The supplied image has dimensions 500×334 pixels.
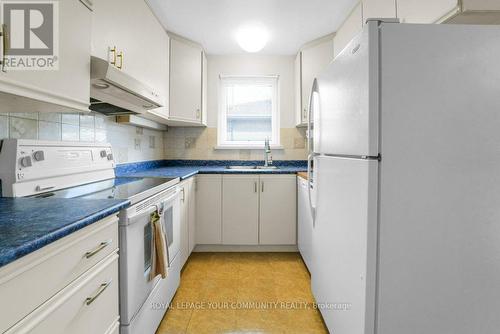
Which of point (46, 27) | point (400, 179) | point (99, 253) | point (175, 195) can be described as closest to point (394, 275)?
point (400, 179)

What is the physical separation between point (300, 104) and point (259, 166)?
3.00 ft

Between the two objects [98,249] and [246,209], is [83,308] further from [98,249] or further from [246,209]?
[246,209]

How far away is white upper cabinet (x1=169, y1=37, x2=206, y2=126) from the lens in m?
2.67

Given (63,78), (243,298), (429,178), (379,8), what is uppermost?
(379,8)

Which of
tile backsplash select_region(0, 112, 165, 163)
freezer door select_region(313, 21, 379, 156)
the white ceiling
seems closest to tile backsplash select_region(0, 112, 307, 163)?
tile backsplash select_region(0, 112, 165, 163)

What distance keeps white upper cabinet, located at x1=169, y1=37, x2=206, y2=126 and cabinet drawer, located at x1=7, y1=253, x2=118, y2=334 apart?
1.96 m

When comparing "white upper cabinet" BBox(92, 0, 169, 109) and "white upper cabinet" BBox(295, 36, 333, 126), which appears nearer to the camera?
"white upper cabinet" BBox(92, 0, 169, 109)

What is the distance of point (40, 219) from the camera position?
744mm

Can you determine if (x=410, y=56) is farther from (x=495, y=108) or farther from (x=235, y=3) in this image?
(x=235, y=3)

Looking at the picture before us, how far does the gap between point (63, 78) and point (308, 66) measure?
246 centimetres

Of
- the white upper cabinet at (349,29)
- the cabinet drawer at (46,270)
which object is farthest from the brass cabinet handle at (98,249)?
the white upper cabinet at (349,29)

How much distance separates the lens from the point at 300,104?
296 centimetres

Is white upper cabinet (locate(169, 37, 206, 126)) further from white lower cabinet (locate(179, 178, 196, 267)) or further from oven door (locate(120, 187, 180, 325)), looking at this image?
oven door (locate(120, 187, 180, 325))

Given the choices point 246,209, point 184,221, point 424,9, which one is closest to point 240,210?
point 246,209
